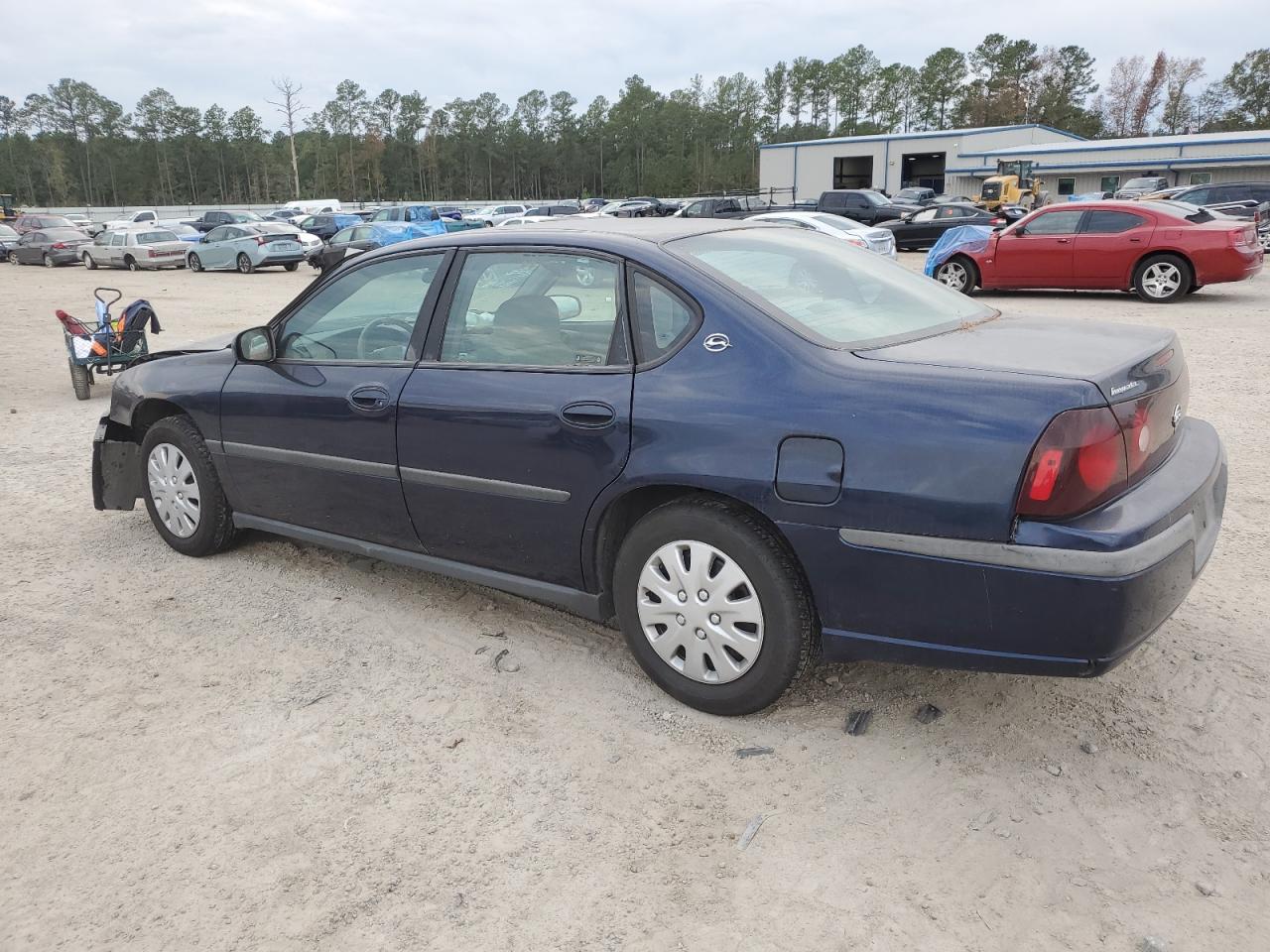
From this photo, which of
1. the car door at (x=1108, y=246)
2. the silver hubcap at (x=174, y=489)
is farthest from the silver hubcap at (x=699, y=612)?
the car door at (x=1108, y=246)

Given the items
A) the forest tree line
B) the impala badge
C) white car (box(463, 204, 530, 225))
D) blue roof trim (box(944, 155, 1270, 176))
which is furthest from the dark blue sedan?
the forest tree line

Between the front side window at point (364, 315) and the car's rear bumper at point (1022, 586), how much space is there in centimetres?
190

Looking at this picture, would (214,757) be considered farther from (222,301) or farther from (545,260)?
(222,301)

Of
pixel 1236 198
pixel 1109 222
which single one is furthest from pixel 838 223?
pixel 1236 198

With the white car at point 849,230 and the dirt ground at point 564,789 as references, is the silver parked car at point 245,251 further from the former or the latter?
the dirt ground at point 564,789

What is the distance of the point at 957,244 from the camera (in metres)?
15.8

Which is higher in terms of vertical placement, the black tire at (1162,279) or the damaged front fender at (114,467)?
the black tire at (1162,279)

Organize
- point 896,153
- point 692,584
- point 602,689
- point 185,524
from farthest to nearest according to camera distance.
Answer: point 896,153, point 185,524, point 602,689, point 692,584

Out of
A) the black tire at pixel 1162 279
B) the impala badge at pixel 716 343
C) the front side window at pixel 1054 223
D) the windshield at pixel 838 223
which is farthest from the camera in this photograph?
the windshield at pixel 838 223

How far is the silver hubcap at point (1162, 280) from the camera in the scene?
14000mm

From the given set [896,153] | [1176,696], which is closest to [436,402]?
[1176,696]

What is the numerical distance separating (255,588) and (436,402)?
158 centimetres

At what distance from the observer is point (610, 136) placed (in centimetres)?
12225

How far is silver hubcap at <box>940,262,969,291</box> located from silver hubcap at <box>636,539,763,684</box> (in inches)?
550
